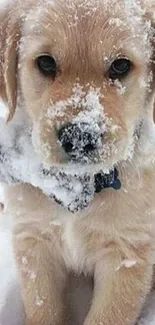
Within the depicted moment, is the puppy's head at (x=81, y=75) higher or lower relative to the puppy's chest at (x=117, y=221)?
higher

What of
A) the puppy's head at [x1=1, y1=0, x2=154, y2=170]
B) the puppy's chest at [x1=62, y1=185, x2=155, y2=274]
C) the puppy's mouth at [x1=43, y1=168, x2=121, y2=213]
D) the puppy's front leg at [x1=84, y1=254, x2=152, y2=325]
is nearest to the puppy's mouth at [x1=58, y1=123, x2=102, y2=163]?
the puppy's head at [x1=1, y1=0, x2=154, y2=170]

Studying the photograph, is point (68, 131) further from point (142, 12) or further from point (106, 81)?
point (142, 12)

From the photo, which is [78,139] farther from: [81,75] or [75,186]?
[75,186]

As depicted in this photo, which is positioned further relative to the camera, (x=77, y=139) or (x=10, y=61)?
(x=10, y=61)

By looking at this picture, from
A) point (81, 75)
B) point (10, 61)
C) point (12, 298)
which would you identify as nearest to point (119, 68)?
point (81, 75)

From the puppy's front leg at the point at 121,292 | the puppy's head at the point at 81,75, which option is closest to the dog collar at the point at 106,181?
the puppy's head at the point at 81,75

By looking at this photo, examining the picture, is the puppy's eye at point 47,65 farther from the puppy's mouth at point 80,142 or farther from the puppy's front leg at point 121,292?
the puppy's front leg at point 121,292
